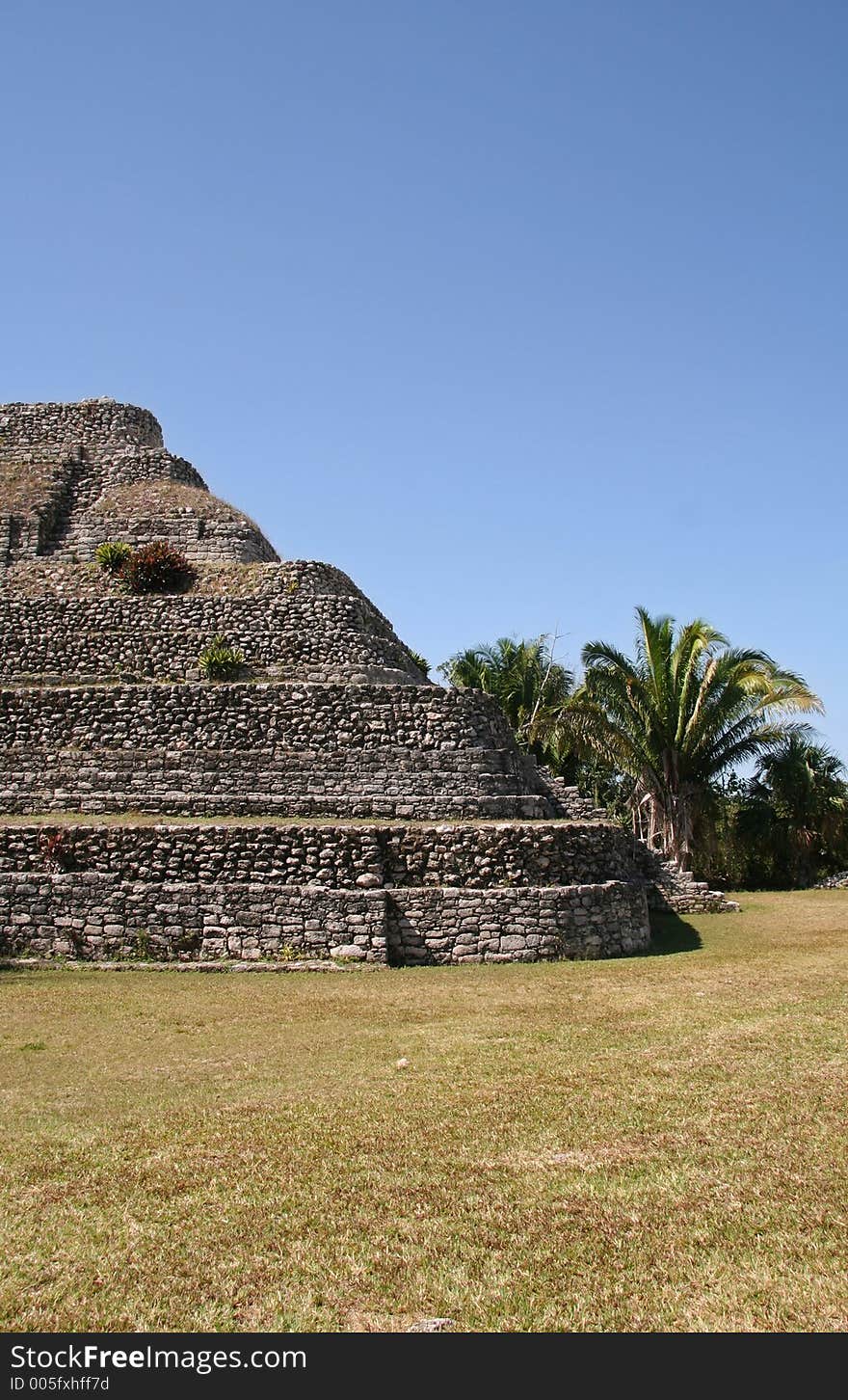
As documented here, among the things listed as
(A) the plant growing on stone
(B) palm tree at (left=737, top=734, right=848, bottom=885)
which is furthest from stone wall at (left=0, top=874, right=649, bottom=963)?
(B) palm tree at (left=737, top=734, right=848, bottom=885)

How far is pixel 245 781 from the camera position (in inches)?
763

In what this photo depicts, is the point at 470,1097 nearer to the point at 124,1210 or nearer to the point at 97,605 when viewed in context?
the point at 124,1210

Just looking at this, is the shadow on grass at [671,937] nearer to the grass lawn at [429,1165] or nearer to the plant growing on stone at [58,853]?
the grass lawn at [429,1165]

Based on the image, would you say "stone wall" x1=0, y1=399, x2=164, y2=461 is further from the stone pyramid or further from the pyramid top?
the stone pyramid

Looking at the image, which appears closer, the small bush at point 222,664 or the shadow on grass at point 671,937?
the shadow on grass at point 671,937

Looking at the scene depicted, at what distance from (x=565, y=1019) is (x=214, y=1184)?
237 inches

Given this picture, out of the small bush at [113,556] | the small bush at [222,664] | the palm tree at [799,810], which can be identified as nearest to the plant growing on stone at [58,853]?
the small bush at [222,664]

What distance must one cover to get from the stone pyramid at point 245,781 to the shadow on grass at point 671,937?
535 mm

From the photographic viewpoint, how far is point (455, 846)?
16.8m

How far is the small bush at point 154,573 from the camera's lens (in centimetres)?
2377

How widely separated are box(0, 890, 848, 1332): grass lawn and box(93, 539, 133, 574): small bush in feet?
46.5

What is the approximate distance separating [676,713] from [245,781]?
16613 millimetres
